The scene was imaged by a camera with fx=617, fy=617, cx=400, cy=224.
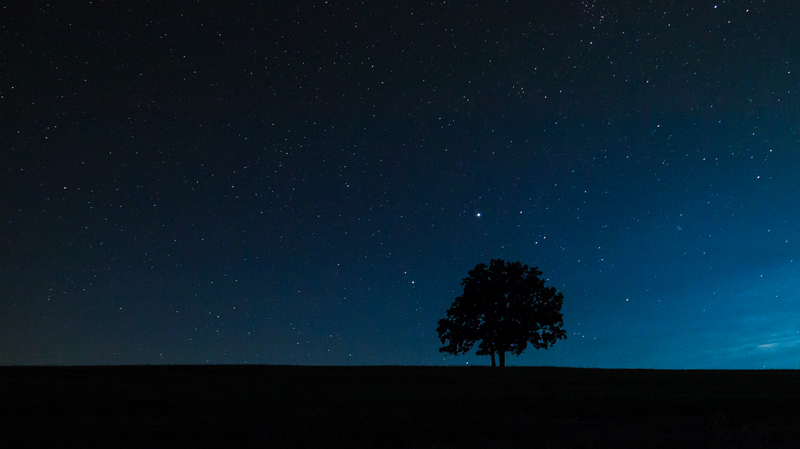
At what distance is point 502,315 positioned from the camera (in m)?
55.2

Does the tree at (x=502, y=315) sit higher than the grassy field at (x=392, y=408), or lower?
higher

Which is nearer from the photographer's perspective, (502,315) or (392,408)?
(392,408)

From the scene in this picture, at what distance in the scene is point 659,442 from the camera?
52.8 ft

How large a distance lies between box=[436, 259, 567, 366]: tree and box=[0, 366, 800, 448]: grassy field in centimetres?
1544

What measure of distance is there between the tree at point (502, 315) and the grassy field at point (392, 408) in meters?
15.4

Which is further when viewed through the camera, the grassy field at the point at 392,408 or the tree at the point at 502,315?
the tree at the point at 502,315

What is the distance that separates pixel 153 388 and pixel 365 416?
13634 mm

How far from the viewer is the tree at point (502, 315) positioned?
55.1 meters

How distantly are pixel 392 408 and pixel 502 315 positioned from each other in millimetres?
32442

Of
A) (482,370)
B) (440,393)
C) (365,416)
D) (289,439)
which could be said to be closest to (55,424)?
(289,439)

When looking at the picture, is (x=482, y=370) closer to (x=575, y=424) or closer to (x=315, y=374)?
(x=315, y=374)

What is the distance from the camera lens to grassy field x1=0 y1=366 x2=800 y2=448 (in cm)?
1727

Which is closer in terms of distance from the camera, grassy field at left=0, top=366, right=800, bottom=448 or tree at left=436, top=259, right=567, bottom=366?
grassy field at left=0, top=366, right=800, bottom=448

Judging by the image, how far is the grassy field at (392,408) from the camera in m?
17.3
